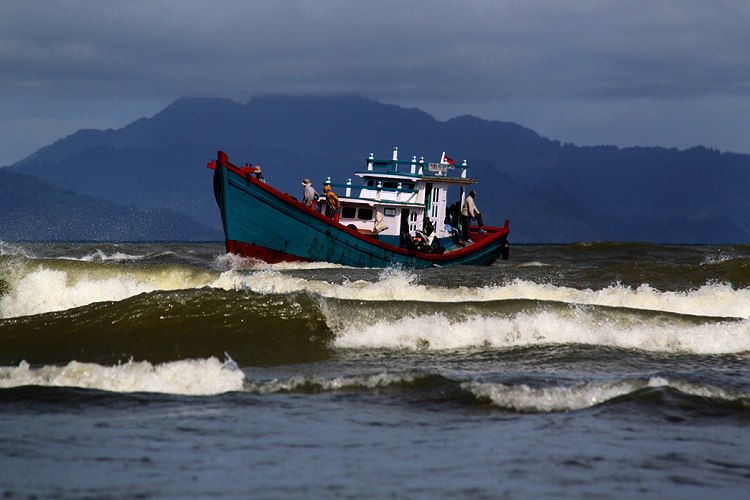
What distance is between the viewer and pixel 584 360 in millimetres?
14273

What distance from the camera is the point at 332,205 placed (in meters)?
30.3

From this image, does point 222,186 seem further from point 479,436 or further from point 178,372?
point 479,436

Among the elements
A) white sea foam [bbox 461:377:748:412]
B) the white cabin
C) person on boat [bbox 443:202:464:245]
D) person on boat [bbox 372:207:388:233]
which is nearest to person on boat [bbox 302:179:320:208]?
the white cabin

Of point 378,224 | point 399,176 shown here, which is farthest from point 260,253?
point 399,176

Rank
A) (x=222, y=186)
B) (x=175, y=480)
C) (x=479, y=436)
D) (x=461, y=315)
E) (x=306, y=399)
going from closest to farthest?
(x=175, y=480)
(x=479, y=436)
(x=306, y=399)
(x=461, y=315)
(x=222, y=186)

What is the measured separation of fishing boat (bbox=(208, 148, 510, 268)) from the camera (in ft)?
97.8

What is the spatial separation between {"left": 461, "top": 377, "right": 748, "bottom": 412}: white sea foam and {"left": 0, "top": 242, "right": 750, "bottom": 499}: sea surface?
0.09 feet

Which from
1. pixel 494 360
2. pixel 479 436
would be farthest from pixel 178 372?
pixel 494 360

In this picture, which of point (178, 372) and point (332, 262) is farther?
point (332, 262)

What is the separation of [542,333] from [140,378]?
6735 mm

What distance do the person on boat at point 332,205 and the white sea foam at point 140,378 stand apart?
61.4 feet

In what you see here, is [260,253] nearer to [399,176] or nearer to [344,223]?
[344,223]

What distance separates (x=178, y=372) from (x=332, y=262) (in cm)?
1886

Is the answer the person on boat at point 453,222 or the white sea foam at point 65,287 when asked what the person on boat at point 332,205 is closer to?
the person on boat at point 453,222
